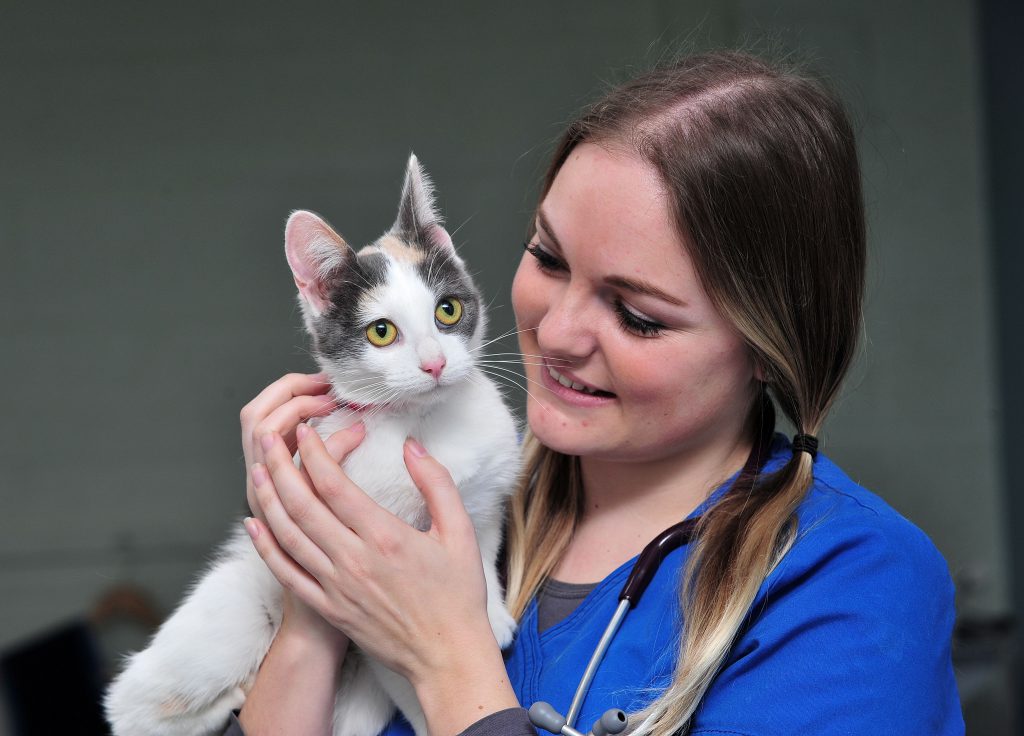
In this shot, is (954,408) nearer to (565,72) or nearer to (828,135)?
(565,72)

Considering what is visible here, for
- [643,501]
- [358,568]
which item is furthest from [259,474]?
[643,501]

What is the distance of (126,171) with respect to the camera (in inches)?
128

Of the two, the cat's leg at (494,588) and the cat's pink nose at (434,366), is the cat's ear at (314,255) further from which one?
the cat's leg at (494,588)

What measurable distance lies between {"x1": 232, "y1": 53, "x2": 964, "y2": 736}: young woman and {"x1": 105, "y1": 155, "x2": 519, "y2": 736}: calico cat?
0.21 ft

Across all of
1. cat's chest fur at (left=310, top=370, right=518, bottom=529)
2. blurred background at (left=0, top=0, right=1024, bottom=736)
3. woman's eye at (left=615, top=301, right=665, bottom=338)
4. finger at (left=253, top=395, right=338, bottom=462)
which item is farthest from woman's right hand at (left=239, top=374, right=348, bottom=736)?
blurred background at (left=0, top=0, right=1024, bottom=736)

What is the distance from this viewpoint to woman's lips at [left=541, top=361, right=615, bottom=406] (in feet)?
4.03

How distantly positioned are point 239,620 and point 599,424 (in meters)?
0.58

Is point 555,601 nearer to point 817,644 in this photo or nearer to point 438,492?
point 438,492

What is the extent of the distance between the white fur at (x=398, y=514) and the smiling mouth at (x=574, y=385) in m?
0.12

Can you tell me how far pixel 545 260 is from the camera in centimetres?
128

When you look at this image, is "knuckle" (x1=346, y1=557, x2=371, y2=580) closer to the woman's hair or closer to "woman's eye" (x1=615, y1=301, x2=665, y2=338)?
the woman's hair

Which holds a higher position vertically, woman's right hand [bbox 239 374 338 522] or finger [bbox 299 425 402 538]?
woman's right hand [bbox 239 374 338 522]

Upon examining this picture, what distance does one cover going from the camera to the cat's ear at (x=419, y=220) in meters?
1.41

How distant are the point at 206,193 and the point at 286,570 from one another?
95.7 inches
